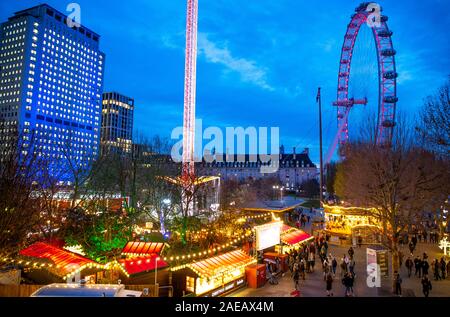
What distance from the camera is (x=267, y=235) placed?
20.3 metres

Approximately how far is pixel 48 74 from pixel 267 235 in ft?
516

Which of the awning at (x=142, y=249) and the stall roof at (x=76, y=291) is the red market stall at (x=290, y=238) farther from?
the stall roof at (x=76, y=291)

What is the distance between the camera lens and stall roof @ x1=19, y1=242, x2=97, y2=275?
44.6ft

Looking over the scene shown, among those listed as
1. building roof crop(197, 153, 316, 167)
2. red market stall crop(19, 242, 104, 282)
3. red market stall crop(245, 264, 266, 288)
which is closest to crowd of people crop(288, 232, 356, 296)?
red market stall crop(245, 264, 266, 288)

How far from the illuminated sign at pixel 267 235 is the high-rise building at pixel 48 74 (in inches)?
4692

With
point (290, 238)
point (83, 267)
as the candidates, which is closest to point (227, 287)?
point (83, 267)

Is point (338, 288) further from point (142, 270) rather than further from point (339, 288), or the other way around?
point (142, 270)

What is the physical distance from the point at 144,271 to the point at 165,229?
14.5 meters

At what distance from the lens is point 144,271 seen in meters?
15.2

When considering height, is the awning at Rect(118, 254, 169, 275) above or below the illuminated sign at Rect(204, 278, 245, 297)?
above

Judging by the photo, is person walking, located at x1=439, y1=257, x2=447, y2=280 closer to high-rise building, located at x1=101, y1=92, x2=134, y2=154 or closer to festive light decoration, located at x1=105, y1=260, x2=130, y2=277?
festive light decoration, located at x1=105, y1=260, x2=130, y2=277

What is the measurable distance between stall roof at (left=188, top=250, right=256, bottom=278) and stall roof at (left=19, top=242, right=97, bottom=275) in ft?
16.3
